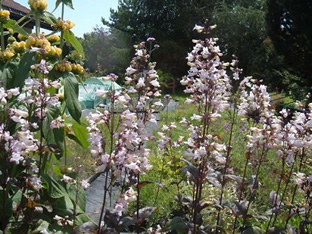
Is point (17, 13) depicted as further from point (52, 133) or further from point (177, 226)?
point (177, 226)

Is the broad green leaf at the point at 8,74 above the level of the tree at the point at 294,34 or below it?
below

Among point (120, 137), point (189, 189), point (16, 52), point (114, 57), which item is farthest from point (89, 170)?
point (114, 57)

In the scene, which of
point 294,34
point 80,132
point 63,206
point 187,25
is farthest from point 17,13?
point 187,25

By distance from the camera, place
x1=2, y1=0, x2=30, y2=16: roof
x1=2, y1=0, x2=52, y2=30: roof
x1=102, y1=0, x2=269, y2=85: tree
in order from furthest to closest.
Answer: x1=102, y1=0, x2=269, y2=85: tree
x1=2, y1=0, x2=30, y2=16: roof
x1=2, y1=0, x2=52, y2=30: roof

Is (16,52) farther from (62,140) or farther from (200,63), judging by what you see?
(200,63)

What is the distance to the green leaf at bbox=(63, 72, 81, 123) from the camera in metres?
Result: 1.93

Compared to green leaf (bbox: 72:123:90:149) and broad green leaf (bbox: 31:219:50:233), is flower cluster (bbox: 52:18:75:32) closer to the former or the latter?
green leaf (bbox: 72:123:90:149)

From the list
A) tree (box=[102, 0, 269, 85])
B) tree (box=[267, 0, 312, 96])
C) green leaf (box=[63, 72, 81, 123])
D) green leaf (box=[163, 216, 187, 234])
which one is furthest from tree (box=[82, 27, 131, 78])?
green leaf (box=[163, 216, 187, 234])

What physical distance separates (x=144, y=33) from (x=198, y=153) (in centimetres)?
2058

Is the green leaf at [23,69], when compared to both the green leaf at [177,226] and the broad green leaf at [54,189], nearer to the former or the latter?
the broad green leaf at [54,189]

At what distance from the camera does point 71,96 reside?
6.38 feet

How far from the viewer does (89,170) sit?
4.37m

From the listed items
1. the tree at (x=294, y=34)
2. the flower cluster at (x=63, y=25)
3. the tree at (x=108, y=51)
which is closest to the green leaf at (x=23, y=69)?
the flower cluster at (x=63, y=25)

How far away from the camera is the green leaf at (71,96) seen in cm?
193
